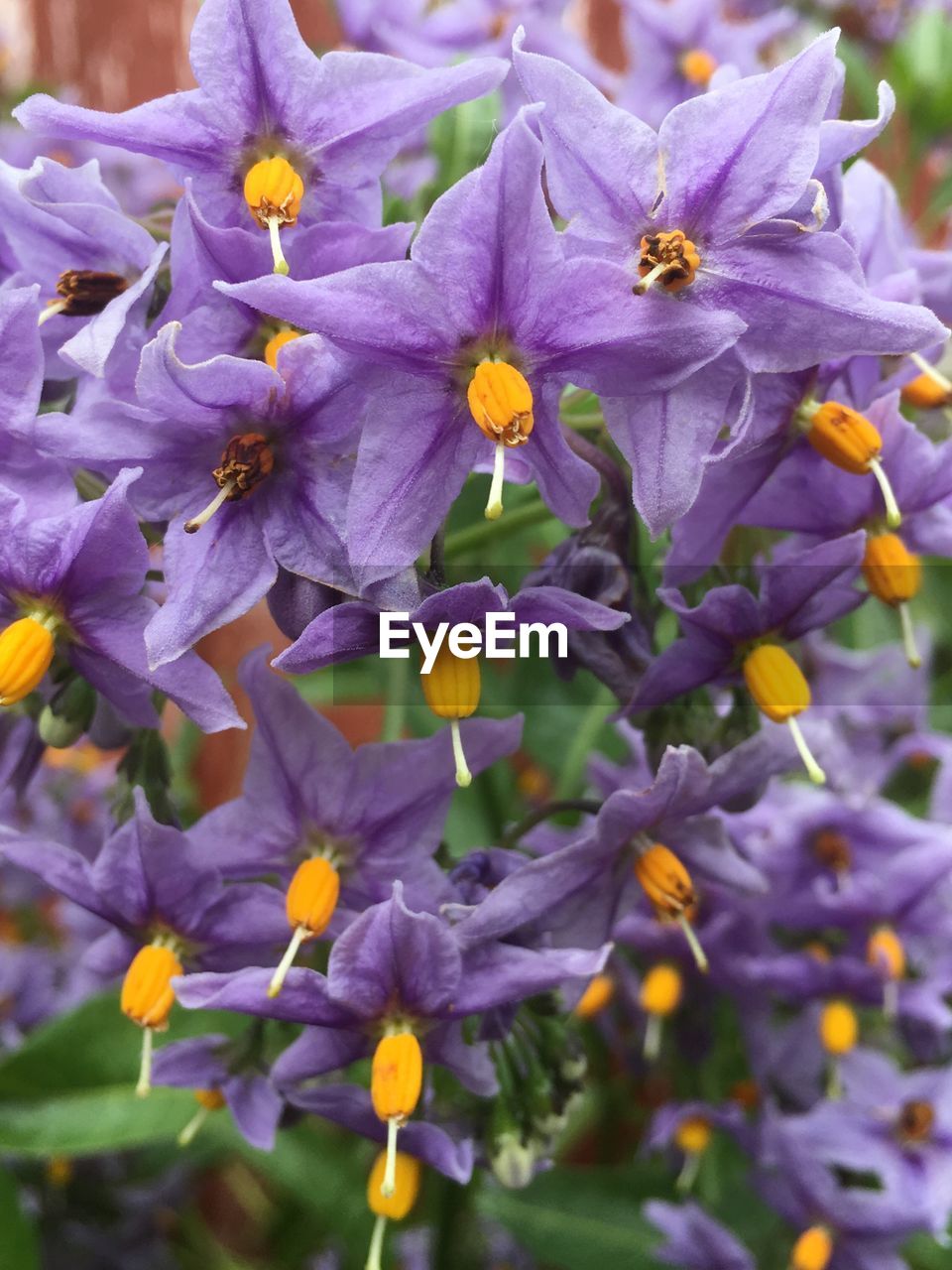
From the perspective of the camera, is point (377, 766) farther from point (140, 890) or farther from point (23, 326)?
point (23, 326)

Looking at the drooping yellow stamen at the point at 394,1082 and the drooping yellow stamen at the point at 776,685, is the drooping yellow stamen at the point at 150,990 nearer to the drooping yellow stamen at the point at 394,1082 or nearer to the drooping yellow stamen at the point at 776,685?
the drooping yellow stamen at the point at 394,1082

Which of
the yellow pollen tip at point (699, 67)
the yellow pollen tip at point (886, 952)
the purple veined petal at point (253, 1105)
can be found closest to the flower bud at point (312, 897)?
the purple veined petal at point (253, 1105)

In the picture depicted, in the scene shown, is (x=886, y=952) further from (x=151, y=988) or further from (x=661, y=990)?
(x=151, y=988)

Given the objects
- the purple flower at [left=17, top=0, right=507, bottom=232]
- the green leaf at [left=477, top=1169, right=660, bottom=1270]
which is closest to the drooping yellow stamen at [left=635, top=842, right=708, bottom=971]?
the purple flower at [left=17, top=0, right=507, bottom=232]

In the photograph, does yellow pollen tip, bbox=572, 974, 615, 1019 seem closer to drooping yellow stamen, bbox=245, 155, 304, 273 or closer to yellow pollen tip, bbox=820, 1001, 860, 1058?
yellow pollen tip, bbox=820, 1001, 860, 1058

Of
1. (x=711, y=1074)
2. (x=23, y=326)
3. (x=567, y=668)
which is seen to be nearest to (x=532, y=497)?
(x=567, y=668)

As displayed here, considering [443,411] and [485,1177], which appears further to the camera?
[485,1177]
